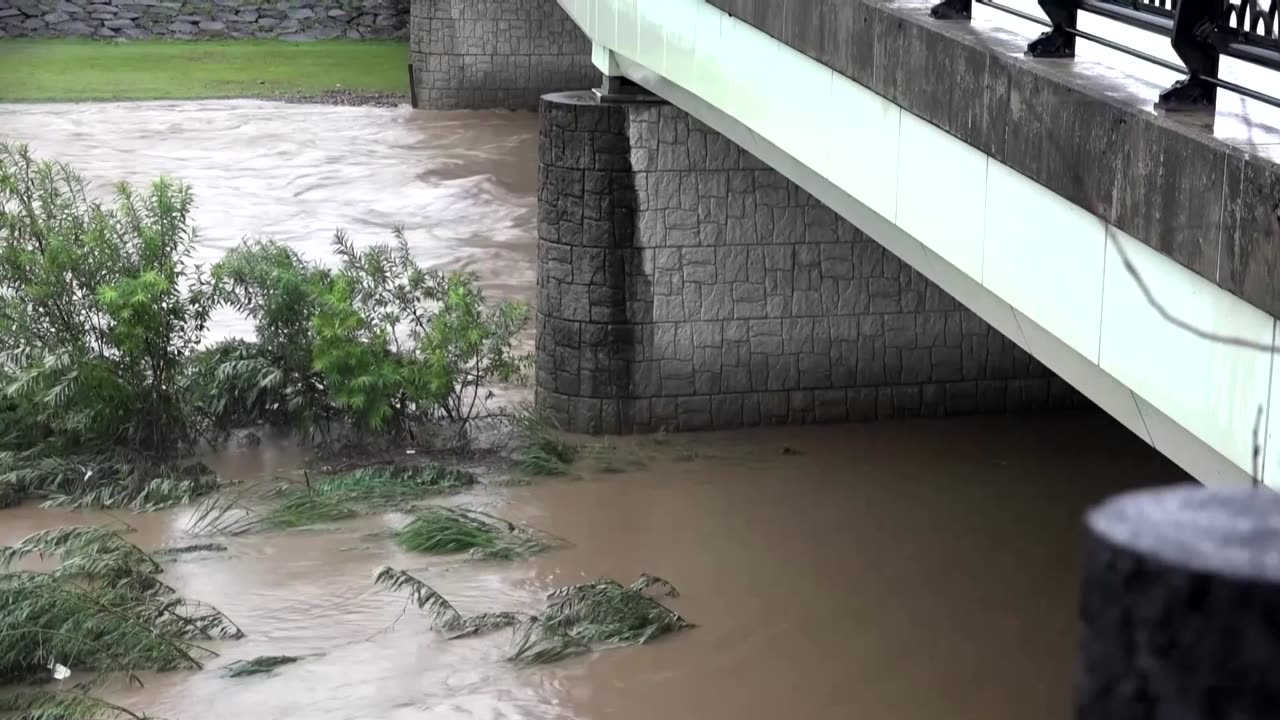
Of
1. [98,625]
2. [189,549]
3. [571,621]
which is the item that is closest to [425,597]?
[571,621]

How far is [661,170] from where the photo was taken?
1104cm

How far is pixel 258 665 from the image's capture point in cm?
752

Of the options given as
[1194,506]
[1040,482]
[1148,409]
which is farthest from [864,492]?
[1194,506]

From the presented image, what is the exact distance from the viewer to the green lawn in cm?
2792

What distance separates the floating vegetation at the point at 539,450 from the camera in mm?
10578

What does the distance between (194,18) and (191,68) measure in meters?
3.22

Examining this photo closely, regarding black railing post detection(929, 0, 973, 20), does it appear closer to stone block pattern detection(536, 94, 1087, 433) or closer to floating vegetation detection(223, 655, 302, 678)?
floating vegetation detection(223, 655, 302, 678)

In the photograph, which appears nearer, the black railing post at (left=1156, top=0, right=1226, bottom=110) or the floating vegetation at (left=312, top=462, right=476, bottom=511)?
the black railing post at (left=1156, top=0, right=1226, bottom=110)

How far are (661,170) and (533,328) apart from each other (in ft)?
11.7

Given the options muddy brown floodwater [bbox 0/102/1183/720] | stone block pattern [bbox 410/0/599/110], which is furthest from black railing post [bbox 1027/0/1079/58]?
stone block pattern [bbox 410/0/599/110]

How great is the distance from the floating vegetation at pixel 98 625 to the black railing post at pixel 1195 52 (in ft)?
17.2

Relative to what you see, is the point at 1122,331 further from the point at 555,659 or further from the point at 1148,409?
the point at 555,659

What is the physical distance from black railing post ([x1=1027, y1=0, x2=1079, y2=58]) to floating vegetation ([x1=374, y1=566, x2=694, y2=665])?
13.1 feet

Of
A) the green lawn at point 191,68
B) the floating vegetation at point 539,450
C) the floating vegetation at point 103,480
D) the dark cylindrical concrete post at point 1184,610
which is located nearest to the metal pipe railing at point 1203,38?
the dark cylindrical concrete post at point 1184,610
